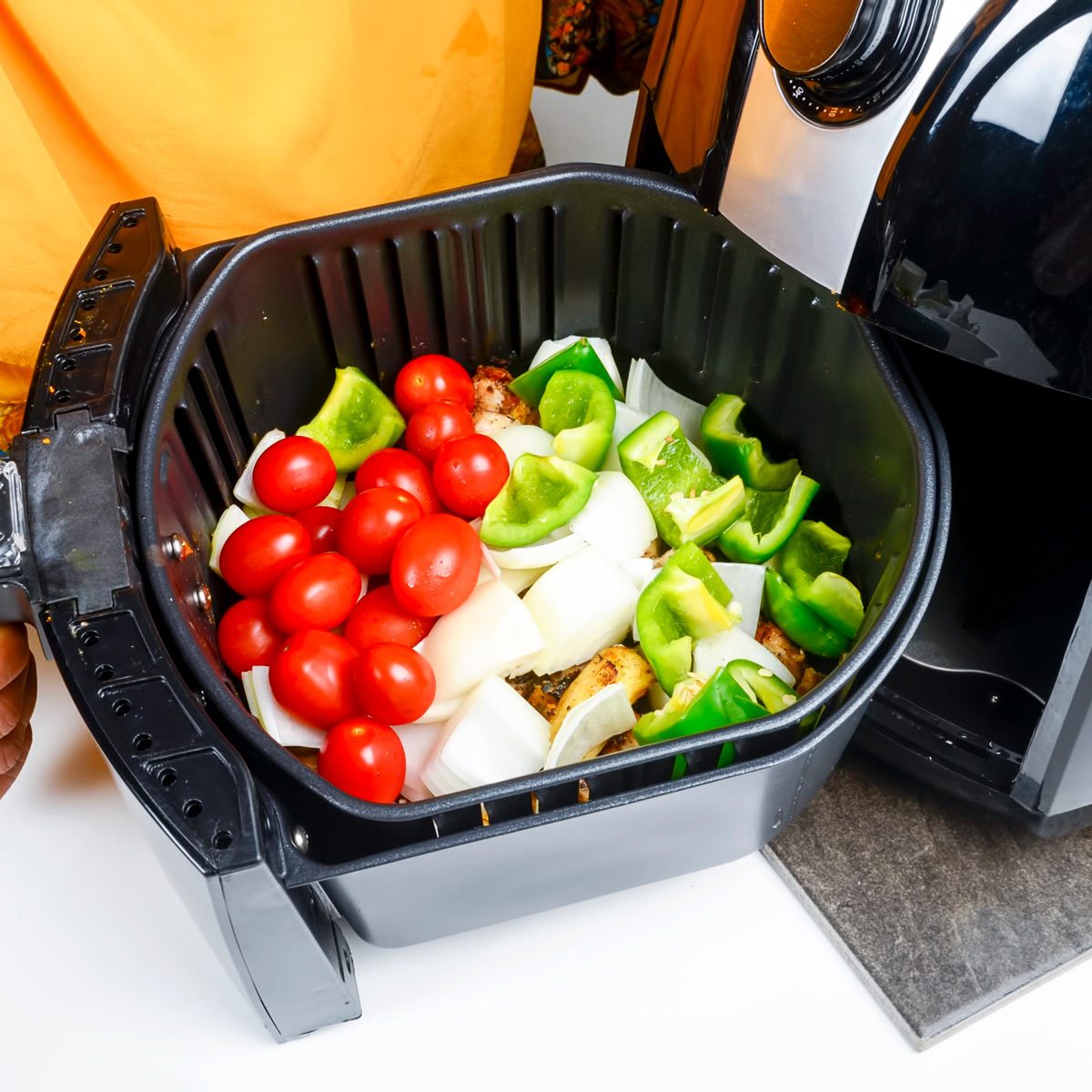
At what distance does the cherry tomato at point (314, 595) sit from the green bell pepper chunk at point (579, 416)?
19 centimetres

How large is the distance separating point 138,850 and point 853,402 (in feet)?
1.82

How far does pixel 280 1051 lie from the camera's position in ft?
2.03

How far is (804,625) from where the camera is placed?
27.8 inches

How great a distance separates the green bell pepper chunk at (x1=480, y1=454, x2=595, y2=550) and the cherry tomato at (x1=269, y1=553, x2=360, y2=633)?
0.35ft

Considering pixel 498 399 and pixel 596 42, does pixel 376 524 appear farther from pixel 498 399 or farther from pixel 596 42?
pixel 596 42

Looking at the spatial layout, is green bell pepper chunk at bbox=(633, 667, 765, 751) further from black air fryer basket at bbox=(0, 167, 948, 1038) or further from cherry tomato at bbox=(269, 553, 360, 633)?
cherry tomato at bbox=(269, 553, 360, 633)

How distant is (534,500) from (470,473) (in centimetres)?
5

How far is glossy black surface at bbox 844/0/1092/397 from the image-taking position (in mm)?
435

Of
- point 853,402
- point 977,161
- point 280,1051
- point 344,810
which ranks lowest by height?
point 280,1051

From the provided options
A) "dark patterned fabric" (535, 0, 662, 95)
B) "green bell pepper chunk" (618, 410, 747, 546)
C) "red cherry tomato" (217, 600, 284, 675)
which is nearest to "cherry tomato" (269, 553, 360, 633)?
"red cherry tomato" (217, 600, 284, 675)

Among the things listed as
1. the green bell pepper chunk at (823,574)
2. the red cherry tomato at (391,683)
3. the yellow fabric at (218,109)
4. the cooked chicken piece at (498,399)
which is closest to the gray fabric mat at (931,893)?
the green bell pepper chunk at (823,574)

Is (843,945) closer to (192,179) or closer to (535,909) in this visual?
(535,909)

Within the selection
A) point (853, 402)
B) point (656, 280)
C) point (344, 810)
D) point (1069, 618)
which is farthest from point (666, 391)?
point (344, 810)

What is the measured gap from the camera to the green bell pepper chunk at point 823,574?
69 centimetres
